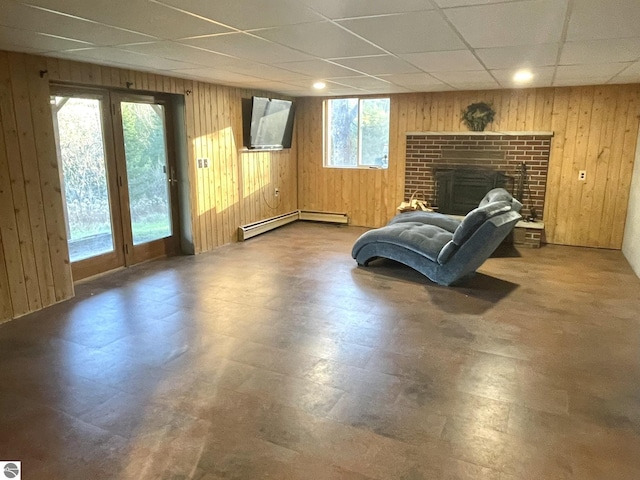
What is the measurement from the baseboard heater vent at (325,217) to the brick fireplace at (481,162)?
1.23 m

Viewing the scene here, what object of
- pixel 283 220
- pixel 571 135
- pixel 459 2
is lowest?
pixel 283 220

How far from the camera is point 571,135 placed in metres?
→ 6.12

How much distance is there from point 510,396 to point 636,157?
4620 millimetres

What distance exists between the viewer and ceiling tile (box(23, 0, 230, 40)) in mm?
2322

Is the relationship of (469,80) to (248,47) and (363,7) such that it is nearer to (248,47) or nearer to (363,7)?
(248,47)

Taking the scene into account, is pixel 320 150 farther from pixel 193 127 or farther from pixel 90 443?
pixel 90 443

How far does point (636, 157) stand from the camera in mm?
5711

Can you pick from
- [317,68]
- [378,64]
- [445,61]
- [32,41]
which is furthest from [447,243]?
[32,41]

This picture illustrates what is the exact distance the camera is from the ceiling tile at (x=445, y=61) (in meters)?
3.67

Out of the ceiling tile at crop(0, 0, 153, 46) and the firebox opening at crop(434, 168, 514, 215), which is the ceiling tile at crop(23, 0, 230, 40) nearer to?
the ceiling tile at crop(0, 0, 153, 46)

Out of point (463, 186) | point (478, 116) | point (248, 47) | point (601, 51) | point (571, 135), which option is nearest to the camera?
point (248, 47)

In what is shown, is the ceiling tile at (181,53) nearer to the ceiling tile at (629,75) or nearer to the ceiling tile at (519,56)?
the ceiling tile at (519,56)

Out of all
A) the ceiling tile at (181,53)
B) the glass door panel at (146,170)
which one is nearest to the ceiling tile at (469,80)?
the ceiling tile at (181,53)

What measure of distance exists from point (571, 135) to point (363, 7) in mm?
4950
